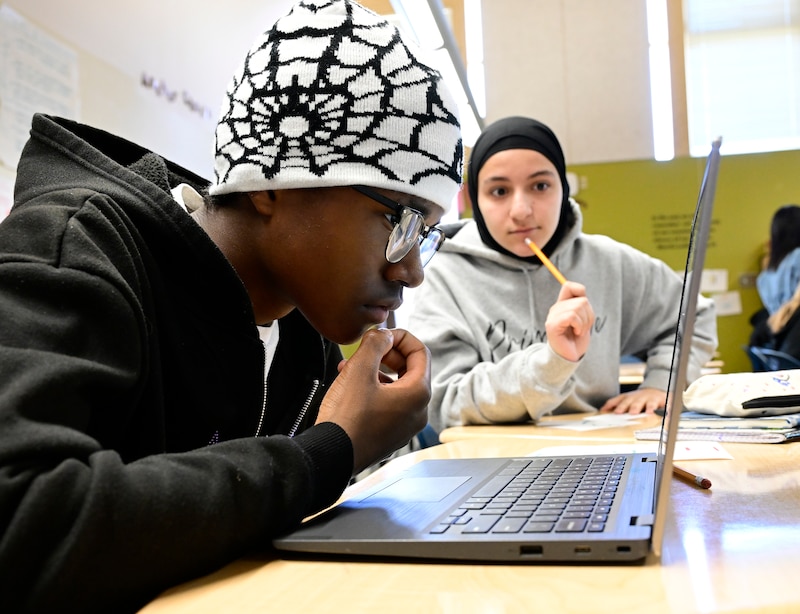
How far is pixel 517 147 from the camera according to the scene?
196 centimetres

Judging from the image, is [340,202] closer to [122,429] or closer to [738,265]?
[122,429]

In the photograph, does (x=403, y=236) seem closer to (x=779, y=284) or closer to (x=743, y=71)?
(x=779, y=284)

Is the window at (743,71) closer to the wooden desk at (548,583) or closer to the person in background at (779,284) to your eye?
the person in background at (779,284)

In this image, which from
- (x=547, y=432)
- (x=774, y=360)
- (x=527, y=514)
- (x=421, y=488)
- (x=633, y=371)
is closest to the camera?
(x=527, y=514)

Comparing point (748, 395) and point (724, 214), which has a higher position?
point (724, 214)

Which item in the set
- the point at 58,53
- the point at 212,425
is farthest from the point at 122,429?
the point at 58,53

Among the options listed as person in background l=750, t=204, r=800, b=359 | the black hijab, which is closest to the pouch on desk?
the black hijab

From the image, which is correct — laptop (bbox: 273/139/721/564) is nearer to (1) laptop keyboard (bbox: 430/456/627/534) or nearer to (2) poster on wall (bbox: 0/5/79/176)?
(1) laptop keyboard (bbox: 430/456/627/534)

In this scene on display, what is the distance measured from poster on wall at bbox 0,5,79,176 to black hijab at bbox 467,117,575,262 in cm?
107

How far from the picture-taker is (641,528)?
0.56 metres

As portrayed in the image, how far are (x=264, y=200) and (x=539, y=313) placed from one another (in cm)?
115

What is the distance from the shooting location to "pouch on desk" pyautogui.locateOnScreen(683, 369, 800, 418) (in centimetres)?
130

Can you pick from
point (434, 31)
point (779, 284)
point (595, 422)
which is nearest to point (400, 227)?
point (595, 422)

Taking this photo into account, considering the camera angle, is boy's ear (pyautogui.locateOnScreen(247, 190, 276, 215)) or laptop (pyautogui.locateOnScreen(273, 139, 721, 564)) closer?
laptop (pyautogui.locateOnScreen(273, 139, 721, 564))
